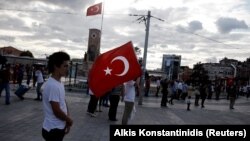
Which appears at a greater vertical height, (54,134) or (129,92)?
(129,92)

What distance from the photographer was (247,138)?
21.0 ft

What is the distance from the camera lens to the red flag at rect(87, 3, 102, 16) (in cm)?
2755

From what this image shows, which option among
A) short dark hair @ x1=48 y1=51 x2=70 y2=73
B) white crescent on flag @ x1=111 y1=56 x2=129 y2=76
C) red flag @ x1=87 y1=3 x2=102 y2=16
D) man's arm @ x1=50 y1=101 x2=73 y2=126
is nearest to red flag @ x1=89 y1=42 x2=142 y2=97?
white crescent on flag @ x1=111 y1=56 x2=129 y2=76

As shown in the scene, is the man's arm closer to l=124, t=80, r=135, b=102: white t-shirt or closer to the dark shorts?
the dark shorts

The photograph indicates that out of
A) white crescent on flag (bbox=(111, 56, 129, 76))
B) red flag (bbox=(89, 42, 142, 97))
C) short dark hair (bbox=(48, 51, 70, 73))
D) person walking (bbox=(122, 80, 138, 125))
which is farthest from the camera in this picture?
person walking (bbox=(122, 80, 138, 125))

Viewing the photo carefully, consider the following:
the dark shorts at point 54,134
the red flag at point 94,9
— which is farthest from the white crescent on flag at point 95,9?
the dark shorts at point 54,134

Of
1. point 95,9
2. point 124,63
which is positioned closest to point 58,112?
point 124,63

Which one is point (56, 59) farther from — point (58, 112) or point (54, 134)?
point (54, 134)

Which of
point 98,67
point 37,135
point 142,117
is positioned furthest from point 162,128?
point 142,117

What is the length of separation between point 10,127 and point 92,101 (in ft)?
13.9

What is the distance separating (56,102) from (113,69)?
414 cm

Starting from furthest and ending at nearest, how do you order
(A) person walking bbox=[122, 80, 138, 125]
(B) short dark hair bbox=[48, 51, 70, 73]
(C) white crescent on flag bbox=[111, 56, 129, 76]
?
1. (A) person walking bbox=[122, 80, 138, 125]
2. (C) white crescent on flag bbox=[111, 56, 129, 76]
3. (B) short dark hair bbox=[48, 51, 70, 73]

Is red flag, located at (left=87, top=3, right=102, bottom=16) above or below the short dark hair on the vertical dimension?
above

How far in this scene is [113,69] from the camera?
352 inches
